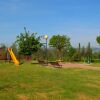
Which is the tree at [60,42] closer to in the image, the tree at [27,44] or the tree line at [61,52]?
the tree line at [61,52]

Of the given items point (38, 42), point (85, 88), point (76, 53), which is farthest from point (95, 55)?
point (85, 88)

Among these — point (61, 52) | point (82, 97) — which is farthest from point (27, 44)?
point (82, 97)

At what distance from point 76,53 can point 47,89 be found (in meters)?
40.3

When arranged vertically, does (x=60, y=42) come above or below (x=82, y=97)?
above

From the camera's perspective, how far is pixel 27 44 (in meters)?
39.2

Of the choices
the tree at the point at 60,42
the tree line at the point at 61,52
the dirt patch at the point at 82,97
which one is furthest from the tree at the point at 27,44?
the dirt patch at the point at 82,97

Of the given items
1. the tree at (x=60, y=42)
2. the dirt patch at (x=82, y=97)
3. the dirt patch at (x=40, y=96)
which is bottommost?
the dirt patch at (x=82, y=97)

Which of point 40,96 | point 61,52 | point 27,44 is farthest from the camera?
point 61,52

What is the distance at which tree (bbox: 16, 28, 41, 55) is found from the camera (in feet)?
129

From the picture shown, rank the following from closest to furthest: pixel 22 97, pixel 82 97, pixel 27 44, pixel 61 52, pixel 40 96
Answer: pixel 22 97
pixel 40 96
pixel 82 97
pixel 27 44
pixel 61 52

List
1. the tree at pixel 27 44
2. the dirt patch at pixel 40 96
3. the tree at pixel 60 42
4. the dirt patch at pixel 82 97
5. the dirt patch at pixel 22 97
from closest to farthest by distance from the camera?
the dirt patch at pixel 22 97
the dirt patch at pixel 40 96
the dirt patch at pixel 82 97
the tree at pixel 27 44
the tree at pixel 60 42

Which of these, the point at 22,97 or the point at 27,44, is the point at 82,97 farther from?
the point at 27,44

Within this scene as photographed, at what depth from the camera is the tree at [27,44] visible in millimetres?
39388

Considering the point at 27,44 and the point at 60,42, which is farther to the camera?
the point at 60,42
